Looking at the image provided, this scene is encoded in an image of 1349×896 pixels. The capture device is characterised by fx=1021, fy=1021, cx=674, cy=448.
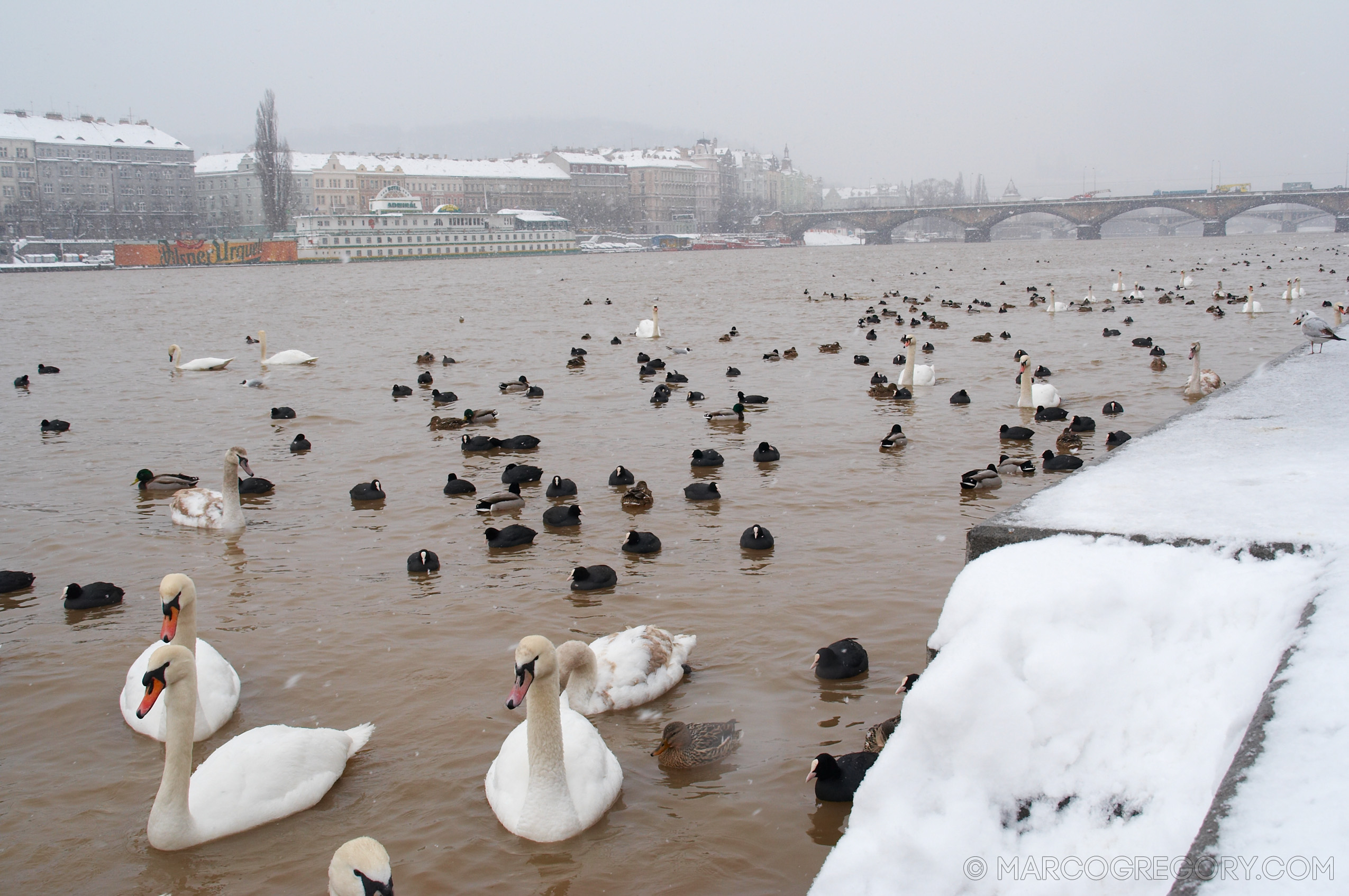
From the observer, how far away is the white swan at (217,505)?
8773mm

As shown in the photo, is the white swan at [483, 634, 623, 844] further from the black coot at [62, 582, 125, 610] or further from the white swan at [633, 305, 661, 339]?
the white swan at [633, 305, 661, 339]

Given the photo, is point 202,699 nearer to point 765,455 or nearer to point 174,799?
point 174,799

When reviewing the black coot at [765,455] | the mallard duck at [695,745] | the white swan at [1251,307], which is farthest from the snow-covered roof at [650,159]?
the mallard duck at [695,745]

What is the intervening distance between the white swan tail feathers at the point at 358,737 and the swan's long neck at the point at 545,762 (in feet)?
3.61

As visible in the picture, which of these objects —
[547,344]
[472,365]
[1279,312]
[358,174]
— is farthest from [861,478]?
[358,174]

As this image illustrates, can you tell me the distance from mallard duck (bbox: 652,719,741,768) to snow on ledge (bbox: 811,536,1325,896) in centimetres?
157

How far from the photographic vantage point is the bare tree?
104 m

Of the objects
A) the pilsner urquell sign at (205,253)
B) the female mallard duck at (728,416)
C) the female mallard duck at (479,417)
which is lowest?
the female mallard duck at (479,417)

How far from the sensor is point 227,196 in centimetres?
13150

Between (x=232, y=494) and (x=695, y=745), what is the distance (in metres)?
5.77

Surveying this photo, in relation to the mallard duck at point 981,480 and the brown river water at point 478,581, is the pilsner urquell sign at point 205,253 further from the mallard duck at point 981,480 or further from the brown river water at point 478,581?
the mallard duck at point 981,480

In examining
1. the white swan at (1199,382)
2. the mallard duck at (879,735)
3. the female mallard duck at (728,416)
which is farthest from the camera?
the white swan at (1199,382)

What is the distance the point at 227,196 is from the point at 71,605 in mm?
139488

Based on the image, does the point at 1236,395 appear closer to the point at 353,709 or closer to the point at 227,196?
the point at 353,709
